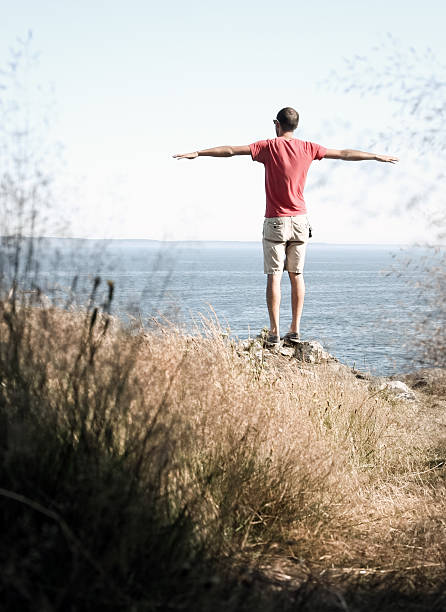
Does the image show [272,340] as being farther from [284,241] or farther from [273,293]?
[284,241]

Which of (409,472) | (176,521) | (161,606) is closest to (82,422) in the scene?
(176,521)

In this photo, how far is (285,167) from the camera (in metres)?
7.49

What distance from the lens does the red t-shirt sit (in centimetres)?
749

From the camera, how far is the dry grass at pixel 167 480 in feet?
7.52

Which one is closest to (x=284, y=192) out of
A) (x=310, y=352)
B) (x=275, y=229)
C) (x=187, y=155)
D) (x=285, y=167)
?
(x=285, y=167)

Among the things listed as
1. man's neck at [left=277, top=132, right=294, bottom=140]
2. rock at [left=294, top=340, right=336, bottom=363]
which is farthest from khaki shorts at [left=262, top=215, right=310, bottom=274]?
rock at [left=294, top=340, right=336, bottom=363]

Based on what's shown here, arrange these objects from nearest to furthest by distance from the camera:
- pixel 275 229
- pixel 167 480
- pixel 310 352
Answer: pixel 167 480 < pixel 275 229 < pixel 310 352

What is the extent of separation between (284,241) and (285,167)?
861mm

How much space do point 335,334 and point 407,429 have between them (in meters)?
10.4

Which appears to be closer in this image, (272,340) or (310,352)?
(272,340)

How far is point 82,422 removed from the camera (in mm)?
2576

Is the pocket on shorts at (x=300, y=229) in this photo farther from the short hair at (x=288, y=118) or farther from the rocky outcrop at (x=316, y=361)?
the rocky outcrop at (x=316, y=361)

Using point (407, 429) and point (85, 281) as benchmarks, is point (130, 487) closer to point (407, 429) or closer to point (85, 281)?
point (85, 281)

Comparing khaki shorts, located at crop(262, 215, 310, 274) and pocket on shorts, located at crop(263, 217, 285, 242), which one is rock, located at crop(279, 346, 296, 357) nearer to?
khaki shorts, located at crop(262, 215, 310, 274)
